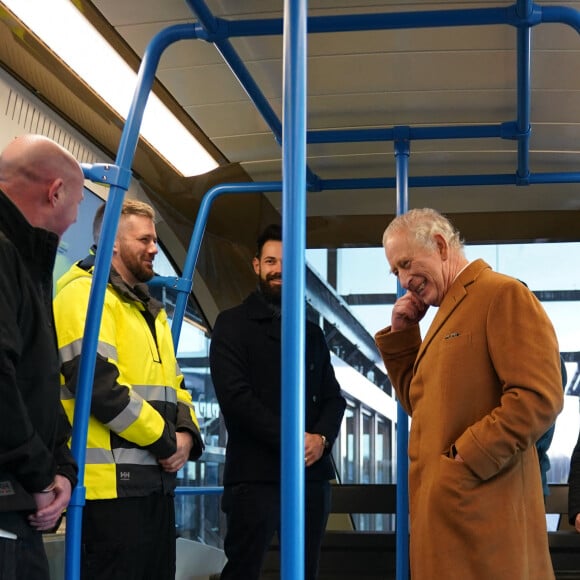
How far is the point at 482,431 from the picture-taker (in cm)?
250

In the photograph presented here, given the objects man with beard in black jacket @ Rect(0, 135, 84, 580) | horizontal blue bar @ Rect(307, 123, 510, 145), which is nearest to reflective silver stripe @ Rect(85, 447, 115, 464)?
man with beard in black jacket @ Rect(0, 135, 84, 580)

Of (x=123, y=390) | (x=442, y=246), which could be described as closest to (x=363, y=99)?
(x=442, y=246)

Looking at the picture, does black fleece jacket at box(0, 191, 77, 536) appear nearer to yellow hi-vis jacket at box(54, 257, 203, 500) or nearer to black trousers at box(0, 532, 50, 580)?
black trousers at box(0, 532, 50, 580)

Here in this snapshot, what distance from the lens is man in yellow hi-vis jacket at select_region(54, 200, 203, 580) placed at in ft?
9.26

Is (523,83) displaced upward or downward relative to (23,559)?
upward

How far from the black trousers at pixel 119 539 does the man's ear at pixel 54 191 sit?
3.30ft

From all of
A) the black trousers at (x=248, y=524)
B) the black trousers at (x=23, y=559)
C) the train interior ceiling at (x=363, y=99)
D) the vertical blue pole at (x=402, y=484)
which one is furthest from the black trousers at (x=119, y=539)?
the train interior ceiling at (x=363, y=99)

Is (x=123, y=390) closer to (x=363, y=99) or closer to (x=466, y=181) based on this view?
(x=363, y=99)

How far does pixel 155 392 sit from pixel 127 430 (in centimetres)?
28

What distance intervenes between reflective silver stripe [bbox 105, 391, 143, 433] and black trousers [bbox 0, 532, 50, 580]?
25.1 inches

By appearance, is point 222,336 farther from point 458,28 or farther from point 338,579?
point 338,579

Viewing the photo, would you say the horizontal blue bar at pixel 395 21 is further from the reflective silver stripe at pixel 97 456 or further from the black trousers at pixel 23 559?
the black trousers at pixel 23 559

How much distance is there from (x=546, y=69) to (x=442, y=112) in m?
0.60

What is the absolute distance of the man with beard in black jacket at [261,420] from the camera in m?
3.71
